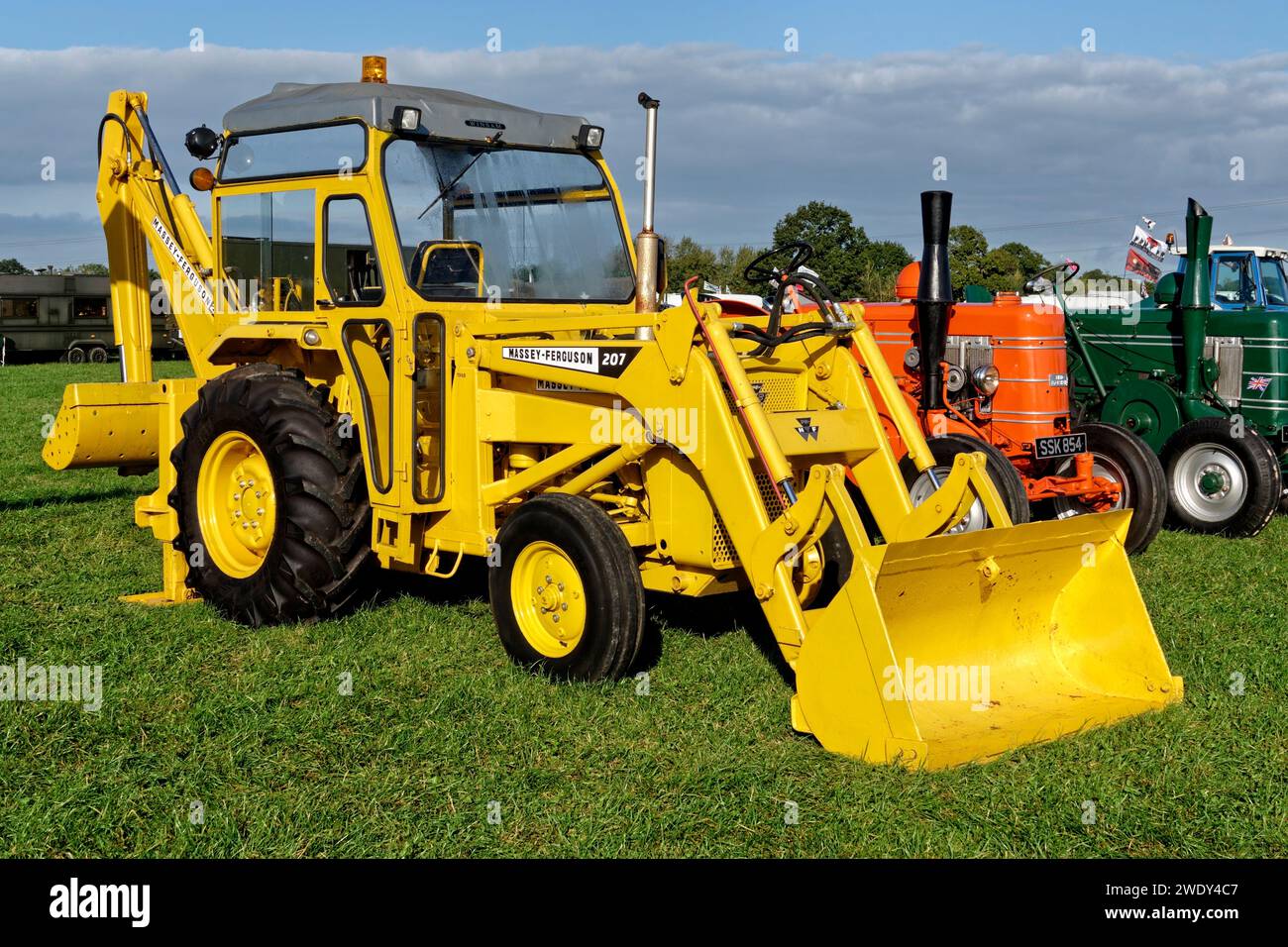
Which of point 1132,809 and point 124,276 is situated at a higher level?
point 124,276

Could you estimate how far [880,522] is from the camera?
603cm

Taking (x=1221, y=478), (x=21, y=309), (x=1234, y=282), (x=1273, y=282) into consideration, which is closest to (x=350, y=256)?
(x=1221, y=478)

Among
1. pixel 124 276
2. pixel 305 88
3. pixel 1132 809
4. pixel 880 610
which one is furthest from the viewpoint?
pixel 124 276

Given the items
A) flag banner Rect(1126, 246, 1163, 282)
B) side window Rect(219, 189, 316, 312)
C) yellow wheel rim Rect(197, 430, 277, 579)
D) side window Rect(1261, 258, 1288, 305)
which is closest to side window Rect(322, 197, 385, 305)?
side window Rect(219, 189, 316, 312)

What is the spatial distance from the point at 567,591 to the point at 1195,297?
22.8ft

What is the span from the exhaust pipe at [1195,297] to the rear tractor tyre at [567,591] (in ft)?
22.0

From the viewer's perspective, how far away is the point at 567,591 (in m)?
5.85

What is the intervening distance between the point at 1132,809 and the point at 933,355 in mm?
4995

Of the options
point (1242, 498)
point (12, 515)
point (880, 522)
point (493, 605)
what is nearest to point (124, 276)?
point (12, 515)

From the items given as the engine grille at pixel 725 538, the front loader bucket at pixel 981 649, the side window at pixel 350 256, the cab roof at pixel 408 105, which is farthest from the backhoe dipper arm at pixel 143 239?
the front loader bucket at pixel 981 649

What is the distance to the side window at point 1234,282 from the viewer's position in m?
12.6

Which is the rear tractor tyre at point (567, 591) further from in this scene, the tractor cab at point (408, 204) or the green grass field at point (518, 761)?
the tractor cab at point (408, 204)

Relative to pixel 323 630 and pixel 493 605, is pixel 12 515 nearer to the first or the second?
pixel 323 630
